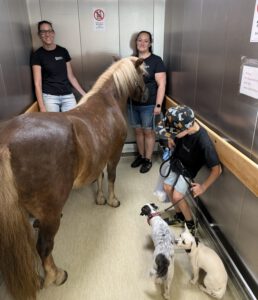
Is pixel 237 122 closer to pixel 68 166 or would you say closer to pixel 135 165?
pixel 68 166

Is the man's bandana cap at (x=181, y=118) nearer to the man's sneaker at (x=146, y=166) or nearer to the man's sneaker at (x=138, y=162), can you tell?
the man's sneaker at (x=146, y=166)

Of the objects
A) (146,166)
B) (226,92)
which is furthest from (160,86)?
(226,92)

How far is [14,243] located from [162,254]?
763 millimetres

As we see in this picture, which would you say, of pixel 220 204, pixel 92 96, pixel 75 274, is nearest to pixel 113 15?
pixel 92 96

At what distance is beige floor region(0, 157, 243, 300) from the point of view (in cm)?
152

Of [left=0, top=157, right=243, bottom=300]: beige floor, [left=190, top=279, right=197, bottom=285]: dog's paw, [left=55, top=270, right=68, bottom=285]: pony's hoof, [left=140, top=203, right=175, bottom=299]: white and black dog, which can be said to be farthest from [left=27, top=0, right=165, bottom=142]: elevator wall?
[left=190, top=279, right=197, bottom=285]: dog's paw

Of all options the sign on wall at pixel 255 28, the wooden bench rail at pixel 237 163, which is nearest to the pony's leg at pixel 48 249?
the wooden bench rail at pixel 237 163

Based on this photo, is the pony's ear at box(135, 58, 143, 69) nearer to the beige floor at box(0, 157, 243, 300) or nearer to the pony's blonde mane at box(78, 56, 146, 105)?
the pony's blonde mane at box(78, 56, 146, 105)

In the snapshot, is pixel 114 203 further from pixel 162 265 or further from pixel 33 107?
pixel 33 107

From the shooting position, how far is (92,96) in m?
2.04

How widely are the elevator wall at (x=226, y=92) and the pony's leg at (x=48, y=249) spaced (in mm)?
1129

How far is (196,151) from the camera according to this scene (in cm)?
174

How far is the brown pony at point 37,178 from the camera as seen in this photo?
1.13 meters

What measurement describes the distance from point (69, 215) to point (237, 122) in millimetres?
1616
